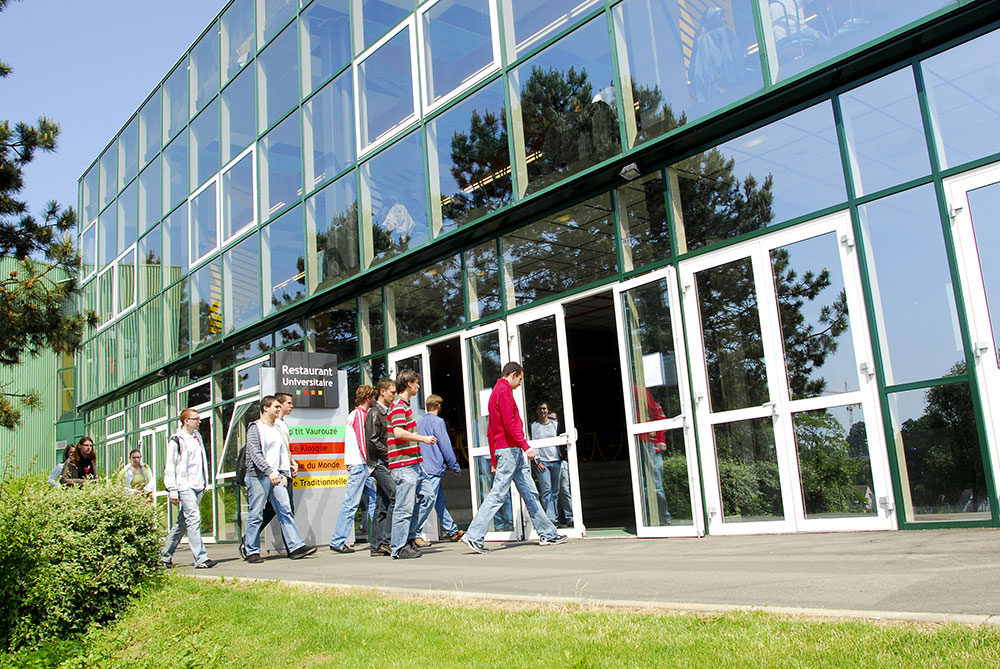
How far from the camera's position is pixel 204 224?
19219mm

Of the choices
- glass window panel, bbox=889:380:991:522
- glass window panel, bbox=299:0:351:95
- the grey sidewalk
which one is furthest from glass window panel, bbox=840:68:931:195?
glass window panel, bbox=299:0:351:95

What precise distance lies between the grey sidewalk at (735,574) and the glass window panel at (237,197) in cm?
1006

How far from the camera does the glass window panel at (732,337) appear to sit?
8.31m

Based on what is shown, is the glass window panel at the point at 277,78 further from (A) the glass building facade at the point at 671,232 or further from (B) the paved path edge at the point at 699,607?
(B) the paved path edge at the point at 699,607

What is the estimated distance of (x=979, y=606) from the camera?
3.52 m

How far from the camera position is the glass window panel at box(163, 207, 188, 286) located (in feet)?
66.4

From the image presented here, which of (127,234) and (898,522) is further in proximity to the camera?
(127,234)

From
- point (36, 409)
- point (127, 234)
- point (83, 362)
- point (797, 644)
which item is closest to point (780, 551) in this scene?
point (797, 644)

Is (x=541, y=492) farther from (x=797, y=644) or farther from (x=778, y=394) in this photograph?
(x=797, y=644)

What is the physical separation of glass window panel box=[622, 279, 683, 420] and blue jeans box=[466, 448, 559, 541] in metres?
1.48

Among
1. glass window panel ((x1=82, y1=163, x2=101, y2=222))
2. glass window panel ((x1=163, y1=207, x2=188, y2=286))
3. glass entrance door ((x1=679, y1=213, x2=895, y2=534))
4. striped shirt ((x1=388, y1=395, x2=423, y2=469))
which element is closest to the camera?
glass entrance door ((x1=679, y1=213, x2=895, y2=534))

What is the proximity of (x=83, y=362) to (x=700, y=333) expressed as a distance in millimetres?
24702

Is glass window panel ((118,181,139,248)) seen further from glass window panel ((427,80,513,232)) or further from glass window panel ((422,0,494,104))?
glass window panel ((427,80,513,232))

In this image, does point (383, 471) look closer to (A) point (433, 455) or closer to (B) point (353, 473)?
(A) point (433, 455)
